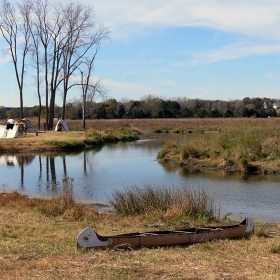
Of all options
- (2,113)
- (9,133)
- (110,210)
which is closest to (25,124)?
(9,133)

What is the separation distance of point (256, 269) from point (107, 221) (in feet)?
15.9

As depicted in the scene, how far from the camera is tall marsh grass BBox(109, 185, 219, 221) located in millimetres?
11076

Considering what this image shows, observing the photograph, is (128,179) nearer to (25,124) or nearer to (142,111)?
(25,124)

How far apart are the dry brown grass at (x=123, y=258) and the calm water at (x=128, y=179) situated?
5.18 metres

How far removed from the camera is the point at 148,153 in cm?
3341

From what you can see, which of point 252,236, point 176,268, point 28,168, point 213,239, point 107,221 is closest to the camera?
point 176,268

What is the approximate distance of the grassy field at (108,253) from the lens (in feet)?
19.7

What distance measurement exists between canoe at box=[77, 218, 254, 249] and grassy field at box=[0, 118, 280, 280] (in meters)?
0.17

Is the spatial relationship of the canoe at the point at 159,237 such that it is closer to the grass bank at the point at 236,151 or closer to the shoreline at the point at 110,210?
the shoreline at the point at 110,210

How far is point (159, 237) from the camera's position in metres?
7.97

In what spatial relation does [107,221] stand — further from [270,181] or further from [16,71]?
[16,71]

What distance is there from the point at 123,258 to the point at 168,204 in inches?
184

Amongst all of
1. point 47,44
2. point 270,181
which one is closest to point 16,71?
point 47,44

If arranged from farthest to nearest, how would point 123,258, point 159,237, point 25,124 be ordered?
point 25,124 < point 159,237 < point 123,258
